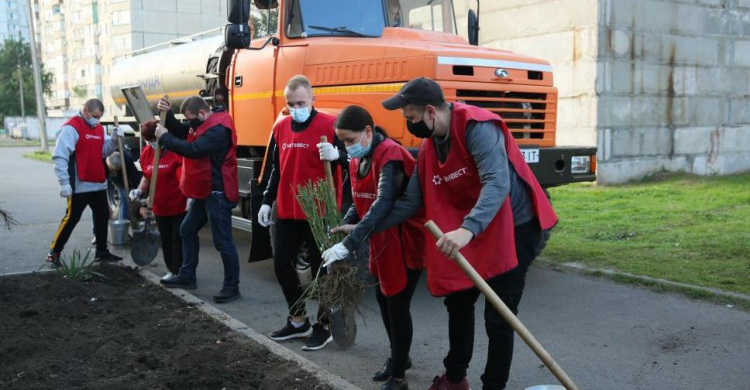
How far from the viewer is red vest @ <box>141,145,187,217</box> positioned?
7.47 meters

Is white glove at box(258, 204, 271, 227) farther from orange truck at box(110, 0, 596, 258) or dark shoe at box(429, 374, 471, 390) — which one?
dark shoe at box(429, 374, 471, 390)

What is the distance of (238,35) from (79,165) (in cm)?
235

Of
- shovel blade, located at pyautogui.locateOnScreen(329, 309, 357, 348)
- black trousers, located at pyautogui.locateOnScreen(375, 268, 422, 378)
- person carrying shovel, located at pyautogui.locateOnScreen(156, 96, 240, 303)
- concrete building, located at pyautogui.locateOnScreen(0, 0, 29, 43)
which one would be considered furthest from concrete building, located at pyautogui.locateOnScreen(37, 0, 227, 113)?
black trousers, located at pyautogui.locateOnScreen(375, 268, 422, 378)

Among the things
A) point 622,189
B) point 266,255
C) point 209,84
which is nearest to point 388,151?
point 266,255

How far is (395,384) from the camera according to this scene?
174 inches

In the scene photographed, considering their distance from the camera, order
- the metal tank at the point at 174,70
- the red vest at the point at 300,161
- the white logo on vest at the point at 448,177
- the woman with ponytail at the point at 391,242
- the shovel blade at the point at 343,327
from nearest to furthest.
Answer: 1. the white logo on vest at the point at 448,177
2. the woman with ponytail at the point at 391,242
3. the shovel blade at the point at 343,327
4. the red vest at the point at 300,161
5. the metal tank at the point at 174,70

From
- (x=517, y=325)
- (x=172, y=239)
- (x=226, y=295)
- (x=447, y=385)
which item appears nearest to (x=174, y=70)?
(x=172, y=239)

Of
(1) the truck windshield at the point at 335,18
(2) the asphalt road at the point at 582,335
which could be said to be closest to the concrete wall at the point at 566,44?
(1) the truck windshield at the point at 335,18

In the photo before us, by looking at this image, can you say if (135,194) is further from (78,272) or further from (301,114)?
(301,114)

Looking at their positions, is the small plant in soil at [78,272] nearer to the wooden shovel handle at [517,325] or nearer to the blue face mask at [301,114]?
Result: the blue face mask at [301,114]

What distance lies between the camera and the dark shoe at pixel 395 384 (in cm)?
441

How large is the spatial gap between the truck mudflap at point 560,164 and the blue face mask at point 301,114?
97.5 inches

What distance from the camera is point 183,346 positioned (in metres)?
5.23

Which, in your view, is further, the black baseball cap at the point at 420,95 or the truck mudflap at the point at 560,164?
the truck mudflap at the point at 560,164
